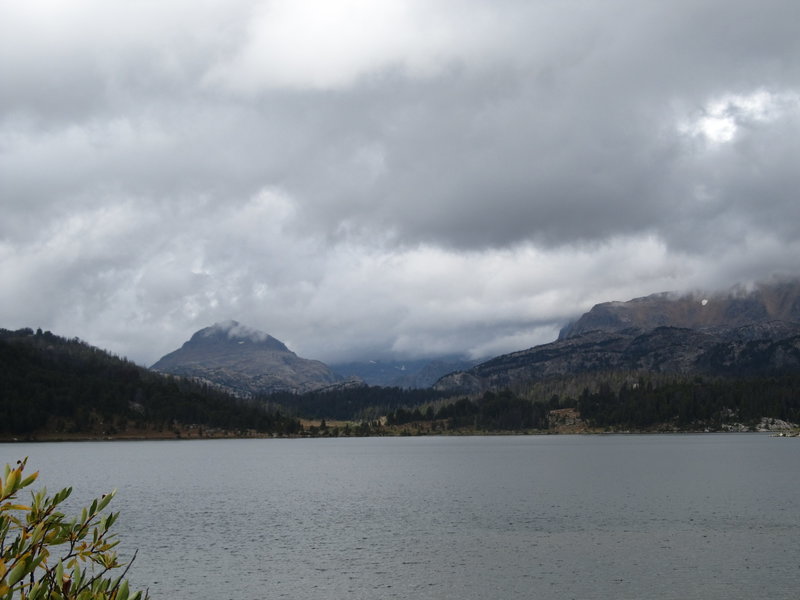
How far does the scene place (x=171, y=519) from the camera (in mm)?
106938

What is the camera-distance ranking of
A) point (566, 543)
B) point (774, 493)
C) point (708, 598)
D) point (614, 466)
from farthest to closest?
point (614, 466)
point (774, 493)
point (566, 543)
point (708, 598)

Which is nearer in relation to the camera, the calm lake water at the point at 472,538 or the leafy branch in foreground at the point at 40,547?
the leafy branch in foreground at the point at 40,547

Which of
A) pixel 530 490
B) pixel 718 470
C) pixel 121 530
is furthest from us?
pixel 718 470

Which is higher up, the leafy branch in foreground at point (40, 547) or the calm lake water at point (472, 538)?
the leafy branch in foreground at point (40, 547)

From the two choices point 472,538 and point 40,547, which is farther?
point 472,538

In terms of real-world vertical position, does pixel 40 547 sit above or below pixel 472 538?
above

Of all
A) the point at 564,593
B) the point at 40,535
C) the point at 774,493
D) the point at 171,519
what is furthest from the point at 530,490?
the point at 40,535

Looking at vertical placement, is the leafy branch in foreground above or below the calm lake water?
above

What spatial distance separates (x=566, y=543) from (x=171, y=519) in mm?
61299

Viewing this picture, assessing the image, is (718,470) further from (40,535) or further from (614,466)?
(40,535)

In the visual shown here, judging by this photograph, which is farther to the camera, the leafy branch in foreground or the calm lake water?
the calm lake water

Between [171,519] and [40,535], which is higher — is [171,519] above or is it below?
below

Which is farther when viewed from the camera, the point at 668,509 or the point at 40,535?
the point at 668,509

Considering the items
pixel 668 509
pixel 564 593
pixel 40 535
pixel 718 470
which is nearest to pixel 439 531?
pixel 564 593
